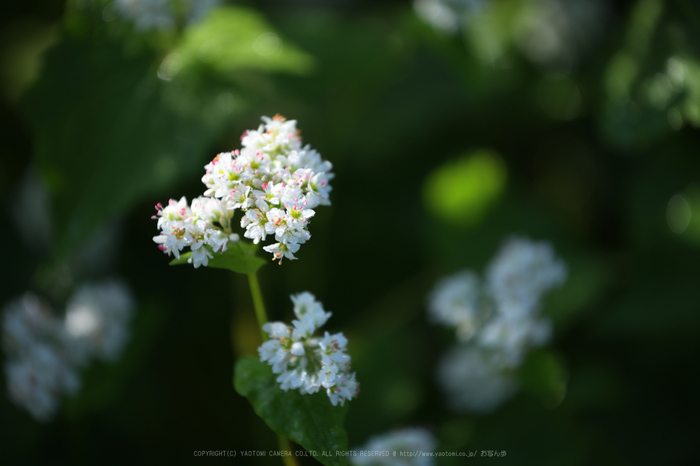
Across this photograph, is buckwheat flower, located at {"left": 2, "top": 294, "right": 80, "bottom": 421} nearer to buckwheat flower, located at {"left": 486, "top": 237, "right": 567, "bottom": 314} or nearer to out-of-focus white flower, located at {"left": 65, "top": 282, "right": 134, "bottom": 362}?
out-of-focus white flower, located at {"left": 65, "top": 282, "right": 134, "bottom": 362}

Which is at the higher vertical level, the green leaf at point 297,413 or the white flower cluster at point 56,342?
the white flower cluster at point 56,342

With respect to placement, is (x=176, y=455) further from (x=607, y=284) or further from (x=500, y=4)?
(x=500, y=4)

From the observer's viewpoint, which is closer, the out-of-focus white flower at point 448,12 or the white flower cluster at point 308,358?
the white flower cluster at point 308,358

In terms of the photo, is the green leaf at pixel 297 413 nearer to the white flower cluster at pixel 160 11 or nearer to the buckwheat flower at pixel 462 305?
the buckwheat flower at pixel 462 305

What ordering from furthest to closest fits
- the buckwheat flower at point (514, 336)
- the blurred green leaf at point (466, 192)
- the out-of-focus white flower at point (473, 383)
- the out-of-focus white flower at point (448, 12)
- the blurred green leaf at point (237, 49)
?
the blurred green leaf at point (466, 192) → the out-of-focus white flower at point (448, 12) → the out-of-focus white flower at point (473, 383) → the blurred green leaf at point (237, 49) → the buckwheat flower at point (514, 336)

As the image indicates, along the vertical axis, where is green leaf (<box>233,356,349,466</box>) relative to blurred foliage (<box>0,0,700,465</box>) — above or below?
below

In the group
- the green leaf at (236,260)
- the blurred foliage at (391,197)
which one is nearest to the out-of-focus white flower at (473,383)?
the blurred foliage at (391,197)

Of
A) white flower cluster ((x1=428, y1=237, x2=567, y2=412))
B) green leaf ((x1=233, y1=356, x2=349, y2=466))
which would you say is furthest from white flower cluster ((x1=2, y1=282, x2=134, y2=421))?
white flower cluster ((x1=428, y1=237, x2=567, y2=412))
